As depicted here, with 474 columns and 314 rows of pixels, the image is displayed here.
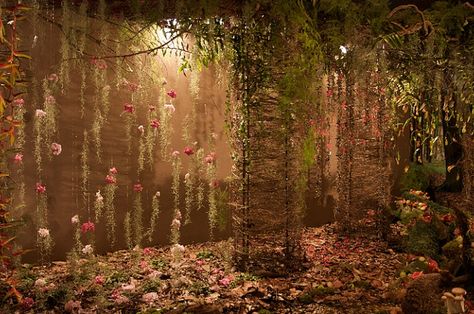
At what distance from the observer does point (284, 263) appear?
3492 mm

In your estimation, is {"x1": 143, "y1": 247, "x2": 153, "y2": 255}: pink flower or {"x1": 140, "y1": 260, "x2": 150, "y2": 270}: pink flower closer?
{"x1": 140, "y1": 260, "x2": 150, "y2": 270}: pink flower

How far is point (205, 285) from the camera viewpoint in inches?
127

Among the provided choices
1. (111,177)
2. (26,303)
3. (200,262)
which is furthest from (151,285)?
(111,177)

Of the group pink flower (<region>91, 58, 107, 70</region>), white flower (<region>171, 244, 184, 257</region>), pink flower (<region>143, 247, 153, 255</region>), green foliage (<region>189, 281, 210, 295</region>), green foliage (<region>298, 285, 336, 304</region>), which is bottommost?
green foliage (<region>298, 285, 336, 304</region>)

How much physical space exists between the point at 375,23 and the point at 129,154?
7.77 feet

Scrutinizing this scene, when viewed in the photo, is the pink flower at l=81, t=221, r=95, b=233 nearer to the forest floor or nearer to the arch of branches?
the forest floor

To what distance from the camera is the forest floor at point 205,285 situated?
9.36ft

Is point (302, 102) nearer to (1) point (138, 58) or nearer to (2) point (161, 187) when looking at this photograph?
(1) point (138, 58)

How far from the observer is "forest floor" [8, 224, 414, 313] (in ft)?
9.36

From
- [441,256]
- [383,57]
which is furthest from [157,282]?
[383,57]

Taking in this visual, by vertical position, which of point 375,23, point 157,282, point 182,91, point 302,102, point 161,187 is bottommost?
point 157,282

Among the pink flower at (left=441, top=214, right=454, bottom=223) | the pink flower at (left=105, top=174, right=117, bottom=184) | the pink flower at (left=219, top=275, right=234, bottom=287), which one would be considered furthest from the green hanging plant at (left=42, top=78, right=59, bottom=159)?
the pink flower at (left=441, top=214, right=454, bottom=223)

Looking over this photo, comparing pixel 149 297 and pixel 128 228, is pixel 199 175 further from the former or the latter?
pixel 149 297

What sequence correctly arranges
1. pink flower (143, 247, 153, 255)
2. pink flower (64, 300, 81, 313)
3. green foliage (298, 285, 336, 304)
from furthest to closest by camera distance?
1. pink flower (143, 247, 153, 255)
2. green foliage (298, 285, 336, 304)
3. pink flower (64, 300, 81, 313)
